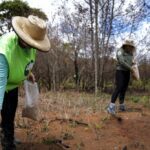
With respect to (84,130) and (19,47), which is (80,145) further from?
(19,47)

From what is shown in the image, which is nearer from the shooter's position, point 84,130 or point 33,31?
point 33,31

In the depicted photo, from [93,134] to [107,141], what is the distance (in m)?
0.36

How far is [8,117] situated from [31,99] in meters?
0.42

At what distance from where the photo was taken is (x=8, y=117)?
208 inches

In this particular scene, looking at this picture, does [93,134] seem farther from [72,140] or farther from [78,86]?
[78,86]

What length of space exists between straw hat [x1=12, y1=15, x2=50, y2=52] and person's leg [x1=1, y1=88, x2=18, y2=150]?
0.86m

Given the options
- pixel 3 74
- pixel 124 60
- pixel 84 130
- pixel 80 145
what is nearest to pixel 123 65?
pixel 124 60

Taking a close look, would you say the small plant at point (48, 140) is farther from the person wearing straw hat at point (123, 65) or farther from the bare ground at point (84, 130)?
the person wearing straw hat at point (123, 65)

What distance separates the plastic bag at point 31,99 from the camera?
5.45m

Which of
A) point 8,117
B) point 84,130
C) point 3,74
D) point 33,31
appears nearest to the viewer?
point 3,74

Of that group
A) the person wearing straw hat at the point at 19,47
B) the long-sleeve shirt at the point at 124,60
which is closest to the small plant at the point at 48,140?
the person wearing straw hat at the point at 19,47

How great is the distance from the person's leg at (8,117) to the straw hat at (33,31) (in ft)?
2.82

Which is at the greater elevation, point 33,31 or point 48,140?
point 33,31

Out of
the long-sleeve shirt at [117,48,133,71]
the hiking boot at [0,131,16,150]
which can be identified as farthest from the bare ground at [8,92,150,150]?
the long-sleeve shirt at [117,48,133,71]
